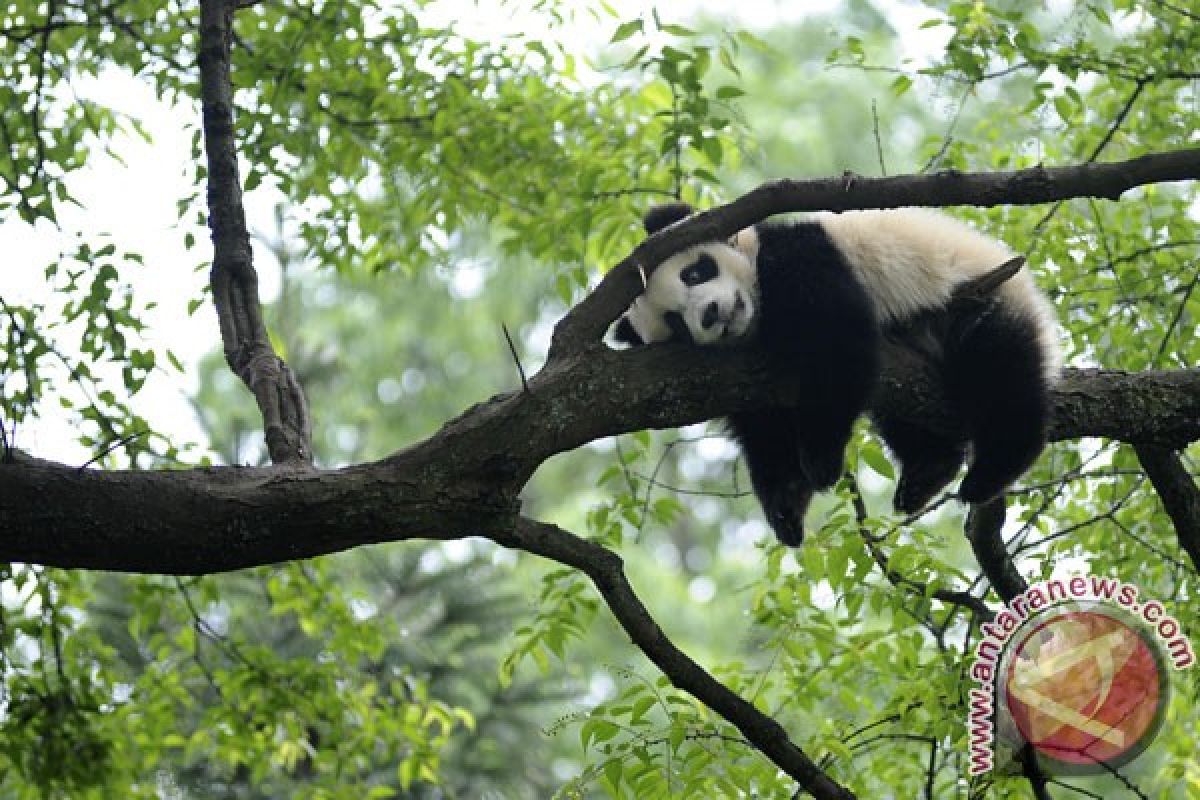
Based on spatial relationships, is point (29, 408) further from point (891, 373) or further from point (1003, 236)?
point (1003, 236)

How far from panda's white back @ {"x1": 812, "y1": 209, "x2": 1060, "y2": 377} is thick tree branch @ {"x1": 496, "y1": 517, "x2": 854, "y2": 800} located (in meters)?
1.61

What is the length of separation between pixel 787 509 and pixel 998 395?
0.80m

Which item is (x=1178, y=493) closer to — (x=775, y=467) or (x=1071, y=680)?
(x=1071, y=680)

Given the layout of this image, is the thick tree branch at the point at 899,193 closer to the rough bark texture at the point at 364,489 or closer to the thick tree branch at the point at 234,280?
the rough bark texture at the point at 364,489

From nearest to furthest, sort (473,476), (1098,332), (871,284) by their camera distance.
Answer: (473,476) < (871,284) < (1098,332)

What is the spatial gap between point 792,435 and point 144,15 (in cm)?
280

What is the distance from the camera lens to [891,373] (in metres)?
3.67

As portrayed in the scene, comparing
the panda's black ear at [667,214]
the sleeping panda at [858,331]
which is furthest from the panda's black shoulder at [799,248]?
the panda's black ear at [667,214]

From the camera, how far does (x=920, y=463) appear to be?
4469 mm

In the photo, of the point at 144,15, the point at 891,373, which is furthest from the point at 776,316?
the point at 144,15

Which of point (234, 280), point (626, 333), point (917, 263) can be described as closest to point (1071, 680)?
point (917, 263)

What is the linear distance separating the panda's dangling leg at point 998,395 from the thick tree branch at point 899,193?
840 millimetres

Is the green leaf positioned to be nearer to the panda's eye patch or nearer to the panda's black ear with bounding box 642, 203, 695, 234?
the panda's black ear with bounding box 642, 203, 695, 234

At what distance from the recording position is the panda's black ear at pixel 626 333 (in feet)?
15.4
